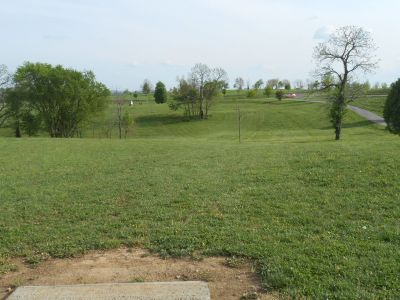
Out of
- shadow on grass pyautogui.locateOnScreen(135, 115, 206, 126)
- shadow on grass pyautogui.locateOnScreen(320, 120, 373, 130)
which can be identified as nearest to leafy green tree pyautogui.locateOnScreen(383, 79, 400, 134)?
shadow on grass pyautogui.locateOnScreen(320, 120, 373, 130)

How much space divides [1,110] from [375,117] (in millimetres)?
50188

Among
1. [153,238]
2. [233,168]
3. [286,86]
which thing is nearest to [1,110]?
[233,168]

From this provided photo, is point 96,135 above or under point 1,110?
under

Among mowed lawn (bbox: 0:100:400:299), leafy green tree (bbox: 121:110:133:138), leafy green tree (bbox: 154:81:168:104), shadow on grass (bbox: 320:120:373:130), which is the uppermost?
leafy green tree (bbox: 154:81:168:104)

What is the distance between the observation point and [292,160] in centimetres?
1312

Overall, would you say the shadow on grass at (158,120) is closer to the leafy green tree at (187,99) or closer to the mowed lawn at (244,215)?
the leafy green tree at (187,99)

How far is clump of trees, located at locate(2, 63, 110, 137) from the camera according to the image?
169ft

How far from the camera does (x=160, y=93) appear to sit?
98.7m

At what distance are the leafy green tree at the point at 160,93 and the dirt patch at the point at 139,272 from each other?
93.8 metres

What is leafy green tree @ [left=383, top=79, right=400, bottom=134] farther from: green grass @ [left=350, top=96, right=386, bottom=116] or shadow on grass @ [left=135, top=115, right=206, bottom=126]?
shadow on grass @ [left=135, top=115, right=206, bottom=126]

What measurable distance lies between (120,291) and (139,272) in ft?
2.26

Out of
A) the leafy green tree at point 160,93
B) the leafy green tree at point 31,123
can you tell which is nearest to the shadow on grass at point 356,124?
the leafy green tree at point 31,123

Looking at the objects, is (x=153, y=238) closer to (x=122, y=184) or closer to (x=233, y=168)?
(x=122, y=184)

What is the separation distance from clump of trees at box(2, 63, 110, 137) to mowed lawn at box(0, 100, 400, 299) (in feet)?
130
